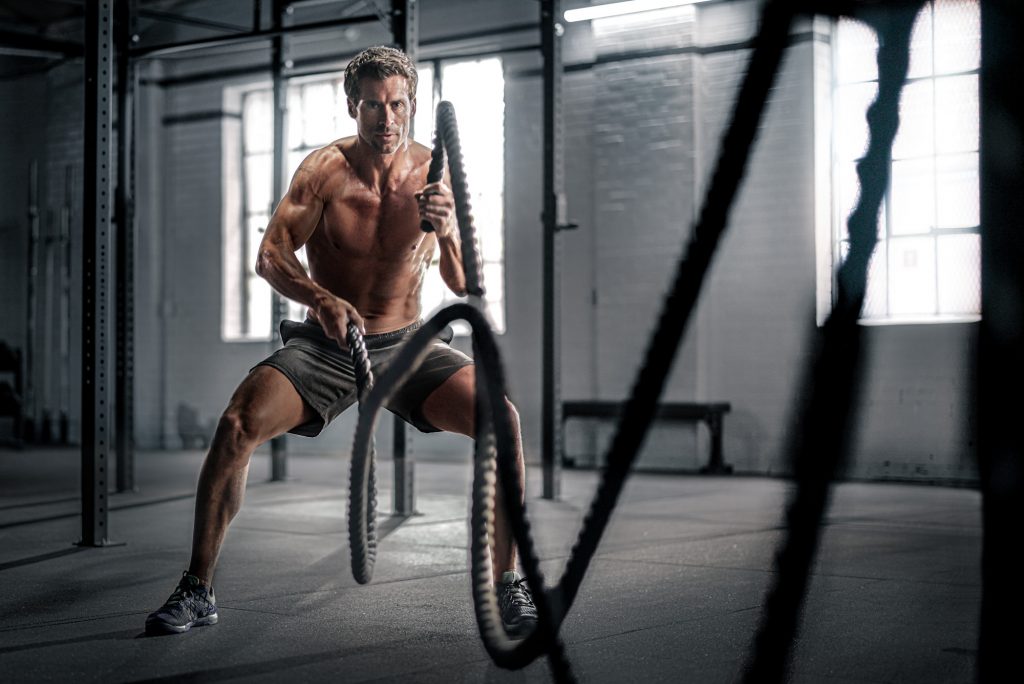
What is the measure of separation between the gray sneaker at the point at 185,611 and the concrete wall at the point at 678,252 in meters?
5.16

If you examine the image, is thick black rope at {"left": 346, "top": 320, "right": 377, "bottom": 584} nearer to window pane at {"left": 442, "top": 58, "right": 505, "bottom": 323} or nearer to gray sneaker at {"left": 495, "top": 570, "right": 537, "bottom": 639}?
gray sneaker at {"left": 495, "top": 570, "right": 537, "bottom": 639}

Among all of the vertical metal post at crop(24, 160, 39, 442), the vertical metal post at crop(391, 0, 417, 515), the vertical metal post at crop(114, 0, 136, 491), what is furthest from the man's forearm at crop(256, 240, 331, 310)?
the vertical metal post at crop(24, 160, 39, 442)

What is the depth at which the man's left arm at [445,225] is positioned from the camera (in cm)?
288

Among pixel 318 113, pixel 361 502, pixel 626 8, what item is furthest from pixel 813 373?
pixel 318 113

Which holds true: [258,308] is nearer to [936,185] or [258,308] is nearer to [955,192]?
[936,185]

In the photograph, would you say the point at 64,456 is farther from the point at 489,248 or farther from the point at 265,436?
the point at 265,436

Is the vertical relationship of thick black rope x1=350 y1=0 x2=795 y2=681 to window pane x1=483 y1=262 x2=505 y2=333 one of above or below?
below

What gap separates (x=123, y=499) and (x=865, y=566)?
3973mm

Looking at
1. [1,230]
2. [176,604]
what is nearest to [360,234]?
[176,604]

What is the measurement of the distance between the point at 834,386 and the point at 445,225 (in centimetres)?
183

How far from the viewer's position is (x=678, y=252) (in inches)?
330

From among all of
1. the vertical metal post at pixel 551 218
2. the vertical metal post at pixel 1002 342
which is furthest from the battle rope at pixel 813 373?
the vertical metal post at pixel 551 218

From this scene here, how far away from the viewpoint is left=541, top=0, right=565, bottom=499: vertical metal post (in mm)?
6199

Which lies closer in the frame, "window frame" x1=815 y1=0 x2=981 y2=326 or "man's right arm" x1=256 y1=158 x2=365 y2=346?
"man's right arm" x1=256 y1=158 x2=365 y2=346
